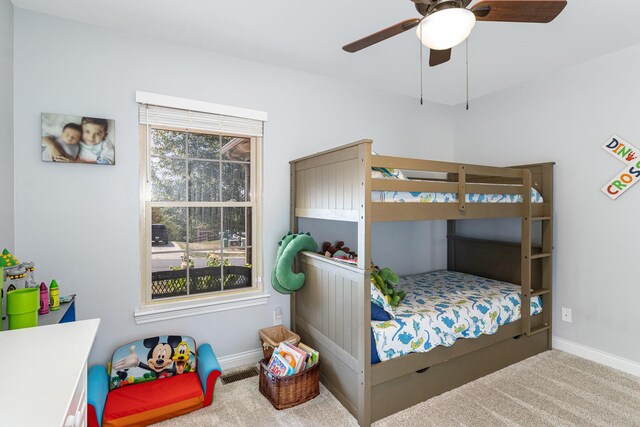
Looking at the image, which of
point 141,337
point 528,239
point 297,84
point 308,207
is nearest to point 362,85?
point 297,84

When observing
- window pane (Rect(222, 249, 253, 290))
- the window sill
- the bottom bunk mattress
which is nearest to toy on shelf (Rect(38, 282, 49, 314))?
the window sill

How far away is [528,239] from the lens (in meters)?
2.74

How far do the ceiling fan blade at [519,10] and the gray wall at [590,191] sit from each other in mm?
1731

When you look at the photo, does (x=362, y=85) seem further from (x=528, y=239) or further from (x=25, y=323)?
(x=25, y=323)

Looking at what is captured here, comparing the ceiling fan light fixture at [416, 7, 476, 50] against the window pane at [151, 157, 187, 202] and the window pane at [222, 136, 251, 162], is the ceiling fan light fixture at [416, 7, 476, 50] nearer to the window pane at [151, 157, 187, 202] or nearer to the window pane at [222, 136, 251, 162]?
the window pane at [222, 136, 251, 162]

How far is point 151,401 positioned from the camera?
2008 mm

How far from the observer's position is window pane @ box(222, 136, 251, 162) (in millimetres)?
2730

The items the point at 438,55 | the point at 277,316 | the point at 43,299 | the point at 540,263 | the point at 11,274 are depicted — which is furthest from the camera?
the point at 540,263

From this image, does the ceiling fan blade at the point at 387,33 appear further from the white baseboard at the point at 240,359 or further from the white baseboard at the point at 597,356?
the white baseboard at the point at 597,356

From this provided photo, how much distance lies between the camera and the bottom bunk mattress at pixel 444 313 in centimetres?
209

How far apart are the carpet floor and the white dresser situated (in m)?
1.13

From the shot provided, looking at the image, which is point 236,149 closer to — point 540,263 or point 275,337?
point 275,337

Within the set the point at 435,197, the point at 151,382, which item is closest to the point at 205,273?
the point at 151,382

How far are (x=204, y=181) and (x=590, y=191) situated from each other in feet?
10.6
